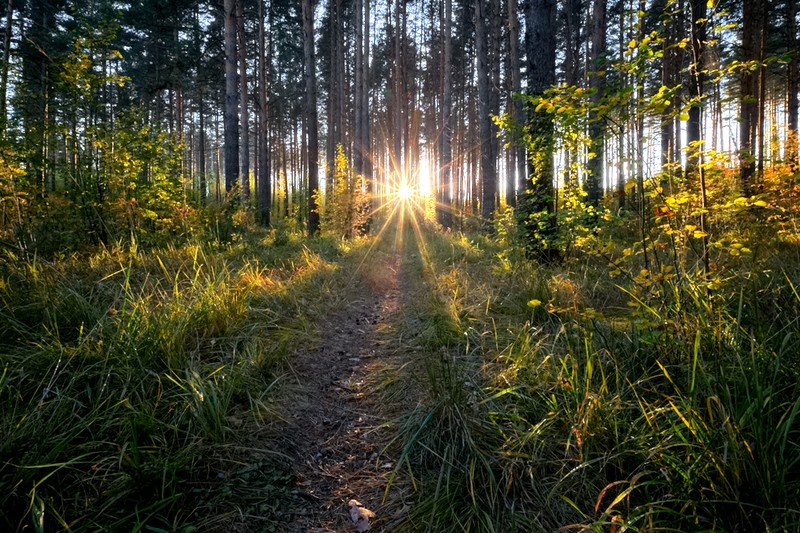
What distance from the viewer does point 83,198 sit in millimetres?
5121

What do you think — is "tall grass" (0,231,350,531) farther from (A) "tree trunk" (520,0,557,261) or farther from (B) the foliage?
(B) the foliage

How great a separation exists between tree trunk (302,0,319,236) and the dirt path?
8.69 meters

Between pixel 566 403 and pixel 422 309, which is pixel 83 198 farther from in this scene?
pixel 566 403

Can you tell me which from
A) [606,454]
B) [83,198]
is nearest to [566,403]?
[606,454]

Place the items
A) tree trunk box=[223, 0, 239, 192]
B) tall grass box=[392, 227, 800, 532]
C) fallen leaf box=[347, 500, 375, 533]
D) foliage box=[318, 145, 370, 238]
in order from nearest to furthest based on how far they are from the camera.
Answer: tall grass box=[392, 227, 800, 532], fallen leaf box=[347, 500, 375, 533], tree trunk box=[223, 0, 239, 192], foliage box=[318, 145, 370, 238]

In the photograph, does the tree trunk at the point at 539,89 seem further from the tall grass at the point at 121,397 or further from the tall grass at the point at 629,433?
the tall grass at the point at 121,397

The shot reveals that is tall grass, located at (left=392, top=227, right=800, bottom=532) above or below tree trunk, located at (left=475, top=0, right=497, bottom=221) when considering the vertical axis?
below

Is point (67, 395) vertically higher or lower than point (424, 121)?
lower

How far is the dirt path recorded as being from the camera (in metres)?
1.70

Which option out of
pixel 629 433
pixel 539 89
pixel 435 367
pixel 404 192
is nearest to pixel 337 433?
pixel 435 367

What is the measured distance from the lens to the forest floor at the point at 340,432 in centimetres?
167

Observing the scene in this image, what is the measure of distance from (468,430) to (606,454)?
2.10 feet

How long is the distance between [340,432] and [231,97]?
1046 cm

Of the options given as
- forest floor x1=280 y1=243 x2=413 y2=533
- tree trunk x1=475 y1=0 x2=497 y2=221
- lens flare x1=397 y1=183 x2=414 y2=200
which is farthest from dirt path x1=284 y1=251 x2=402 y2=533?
lens flare x1=397 y1=183 x2=414 y2=200
